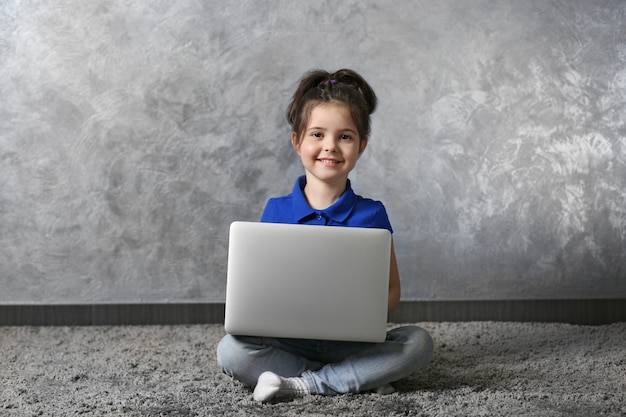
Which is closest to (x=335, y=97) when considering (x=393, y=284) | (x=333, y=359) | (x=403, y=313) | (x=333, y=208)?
(x=333, y=208)

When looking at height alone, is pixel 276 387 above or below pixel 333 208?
below

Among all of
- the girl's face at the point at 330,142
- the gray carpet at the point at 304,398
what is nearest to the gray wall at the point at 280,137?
the gray carpet at the point at 304,398

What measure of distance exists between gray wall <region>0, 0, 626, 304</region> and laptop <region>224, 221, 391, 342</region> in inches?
36.6

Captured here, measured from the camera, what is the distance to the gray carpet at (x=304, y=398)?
171 centimetres

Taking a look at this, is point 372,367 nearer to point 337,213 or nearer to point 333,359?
point 333,359

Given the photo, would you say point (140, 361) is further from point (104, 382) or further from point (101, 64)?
point (101, 64)

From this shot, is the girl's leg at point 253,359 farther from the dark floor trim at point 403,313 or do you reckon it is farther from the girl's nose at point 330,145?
the dark floor trim at point 403,313

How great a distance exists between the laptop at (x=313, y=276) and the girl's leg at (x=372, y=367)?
14cm

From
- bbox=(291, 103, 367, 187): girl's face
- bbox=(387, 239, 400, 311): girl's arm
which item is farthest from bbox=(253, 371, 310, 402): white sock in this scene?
bbox=(291, 103, 367, 187): girl's face

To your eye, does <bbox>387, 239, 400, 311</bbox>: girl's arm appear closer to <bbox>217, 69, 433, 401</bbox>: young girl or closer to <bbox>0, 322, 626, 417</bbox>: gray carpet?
<bbox>217, 69, 433, 401</bbox>: young girl

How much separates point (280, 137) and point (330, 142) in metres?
0.73

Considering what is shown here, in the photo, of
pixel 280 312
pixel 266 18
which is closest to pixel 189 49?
pixel 266 18

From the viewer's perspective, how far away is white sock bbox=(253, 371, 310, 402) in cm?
174

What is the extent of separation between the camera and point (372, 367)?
5.90 feet
